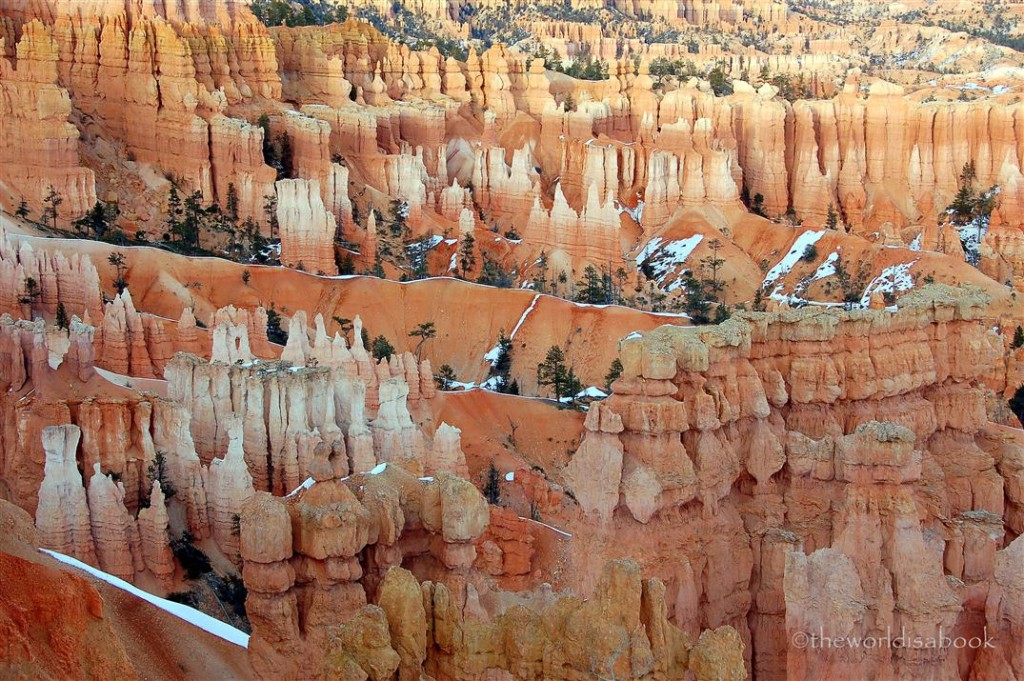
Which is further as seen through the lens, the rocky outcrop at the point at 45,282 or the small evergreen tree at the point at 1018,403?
the small evergreen tree at the point at 1018,403

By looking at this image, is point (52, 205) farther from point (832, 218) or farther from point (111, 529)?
point (832, 218)

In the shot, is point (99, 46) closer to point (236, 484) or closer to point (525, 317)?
point (525, 317)

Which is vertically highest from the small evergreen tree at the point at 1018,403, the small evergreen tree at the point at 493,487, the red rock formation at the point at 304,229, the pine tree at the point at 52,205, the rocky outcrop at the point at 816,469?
the rocky outcrop at the point at 816,469

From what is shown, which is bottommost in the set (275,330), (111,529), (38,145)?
(275,330)

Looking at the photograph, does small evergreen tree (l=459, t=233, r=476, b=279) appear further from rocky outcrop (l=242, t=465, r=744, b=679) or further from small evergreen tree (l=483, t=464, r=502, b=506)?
rocky outcrop (l=242, t=465, r=744, b=679)

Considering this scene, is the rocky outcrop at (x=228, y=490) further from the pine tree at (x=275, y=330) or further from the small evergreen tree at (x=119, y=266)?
the small evergreen tree at (x=119, y=266)

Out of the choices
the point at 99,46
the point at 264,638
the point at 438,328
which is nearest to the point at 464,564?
the point at 264,638

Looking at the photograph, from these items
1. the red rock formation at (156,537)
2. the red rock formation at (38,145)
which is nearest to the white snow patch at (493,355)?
the red rock formation at (38,145)

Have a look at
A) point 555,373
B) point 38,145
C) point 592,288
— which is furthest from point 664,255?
point 38,145
